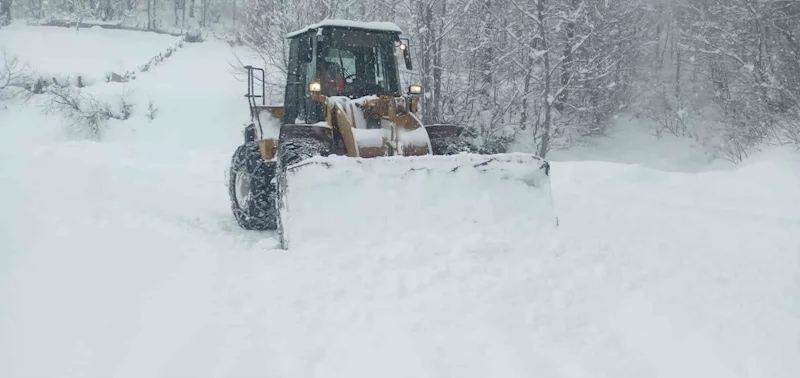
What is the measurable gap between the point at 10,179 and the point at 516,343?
7841 millimetres

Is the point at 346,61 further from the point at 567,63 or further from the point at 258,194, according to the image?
the point at 567,63

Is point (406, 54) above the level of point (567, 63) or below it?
below

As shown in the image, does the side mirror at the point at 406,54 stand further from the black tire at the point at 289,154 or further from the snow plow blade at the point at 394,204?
the snow plow blade at the point at 394,204

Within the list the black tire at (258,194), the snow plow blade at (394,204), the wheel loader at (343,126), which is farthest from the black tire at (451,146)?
the black tire at (258,194)

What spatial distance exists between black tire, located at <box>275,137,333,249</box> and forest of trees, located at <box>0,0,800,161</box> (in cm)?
1024

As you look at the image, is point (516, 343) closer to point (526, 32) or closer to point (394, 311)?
point (394, 311)

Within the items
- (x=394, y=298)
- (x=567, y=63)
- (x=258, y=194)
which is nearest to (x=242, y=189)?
(x=258, y=194)

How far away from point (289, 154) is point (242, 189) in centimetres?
177

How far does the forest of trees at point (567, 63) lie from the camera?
1705 centimetres

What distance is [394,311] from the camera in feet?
13.4

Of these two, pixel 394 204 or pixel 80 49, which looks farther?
pixel 80 49

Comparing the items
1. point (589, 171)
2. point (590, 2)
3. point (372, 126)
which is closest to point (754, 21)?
point (590, 2)

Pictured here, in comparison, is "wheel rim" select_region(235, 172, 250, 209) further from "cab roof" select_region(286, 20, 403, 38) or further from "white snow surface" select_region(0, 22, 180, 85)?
"white snow surface" select_region(0, 22, 180, 85)

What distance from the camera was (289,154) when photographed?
5.83m
